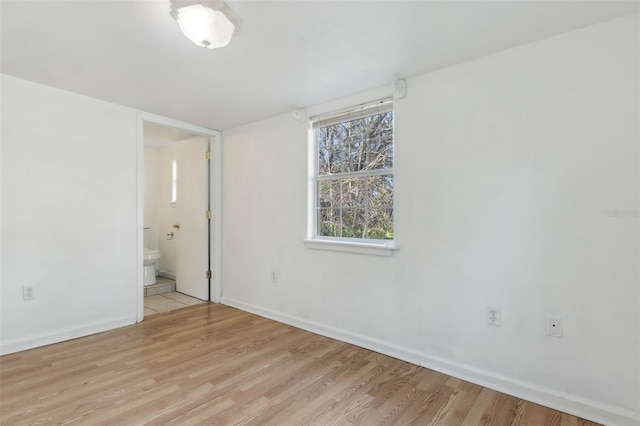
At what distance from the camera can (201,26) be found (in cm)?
159

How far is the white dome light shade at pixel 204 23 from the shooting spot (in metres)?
1.55

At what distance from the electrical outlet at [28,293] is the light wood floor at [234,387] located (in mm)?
429

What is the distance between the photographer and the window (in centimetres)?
267

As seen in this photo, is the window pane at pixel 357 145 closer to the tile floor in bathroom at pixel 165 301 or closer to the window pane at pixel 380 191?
the window pane at pixel 380 191

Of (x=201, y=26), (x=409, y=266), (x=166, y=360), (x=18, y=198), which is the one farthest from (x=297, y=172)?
(x=18, y=198)

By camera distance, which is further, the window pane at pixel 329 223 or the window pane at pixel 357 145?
the window pane at pixel 329 223

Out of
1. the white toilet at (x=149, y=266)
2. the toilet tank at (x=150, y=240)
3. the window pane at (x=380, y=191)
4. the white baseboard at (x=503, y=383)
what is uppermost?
the window pane at (x=380, y=191)

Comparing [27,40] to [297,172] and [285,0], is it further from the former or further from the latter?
[297,172]

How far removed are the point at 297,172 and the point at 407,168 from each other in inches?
45.9

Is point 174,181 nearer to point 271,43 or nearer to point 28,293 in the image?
point 28,293

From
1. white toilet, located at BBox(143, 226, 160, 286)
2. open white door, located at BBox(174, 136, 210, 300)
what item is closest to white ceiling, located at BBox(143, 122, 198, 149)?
open white door, located at BBox(174, 136, 210, 300)

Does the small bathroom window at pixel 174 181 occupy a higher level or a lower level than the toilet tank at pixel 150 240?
higher

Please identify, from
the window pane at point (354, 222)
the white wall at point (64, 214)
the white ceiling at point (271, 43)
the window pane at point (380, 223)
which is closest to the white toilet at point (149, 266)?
the white wall at point (64, 214)

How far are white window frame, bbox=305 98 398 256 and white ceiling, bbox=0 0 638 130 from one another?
19 cm
